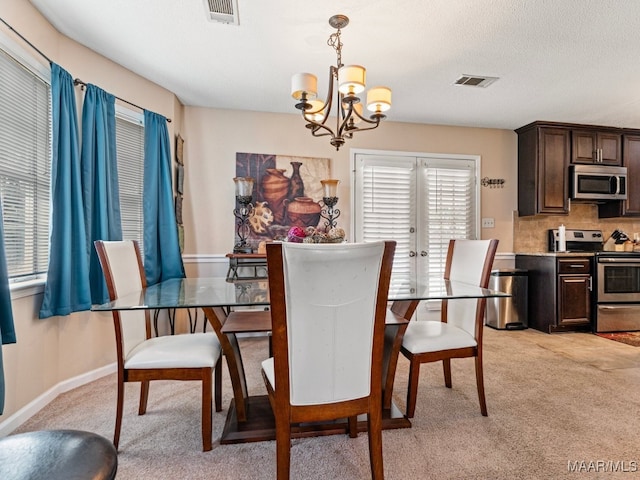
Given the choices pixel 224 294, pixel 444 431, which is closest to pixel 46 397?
pixel 224 294

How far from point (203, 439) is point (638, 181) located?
18.6 ft

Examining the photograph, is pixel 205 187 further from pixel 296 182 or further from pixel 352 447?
pixel 352 447

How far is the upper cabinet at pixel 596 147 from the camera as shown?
4281 millimetres

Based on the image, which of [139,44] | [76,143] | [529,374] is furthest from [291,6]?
[529,374]

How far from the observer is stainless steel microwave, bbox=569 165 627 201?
4.24m

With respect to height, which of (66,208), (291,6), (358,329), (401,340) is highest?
(291,6)

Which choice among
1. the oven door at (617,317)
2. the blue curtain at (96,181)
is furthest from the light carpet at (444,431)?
the oven door at (617,317)

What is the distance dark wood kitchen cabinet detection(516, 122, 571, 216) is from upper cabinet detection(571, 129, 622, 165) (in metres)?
0.10

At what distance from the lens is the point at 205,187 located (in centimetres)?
382

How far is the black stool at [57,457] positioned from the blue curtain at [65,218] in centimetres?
174

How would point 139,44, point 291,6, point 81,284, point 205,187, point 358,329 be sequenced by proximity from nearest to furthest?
point 358,329, point 291,6, point 81,284, point 139,44, point 205,187

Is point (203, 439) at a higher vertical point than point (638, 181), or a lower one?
lower

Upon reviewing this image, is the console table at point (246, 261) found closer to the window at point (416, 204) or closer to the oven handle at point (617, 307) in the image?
the window at point (416, 204)

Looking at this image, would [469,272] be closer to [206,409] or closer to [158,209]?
[206,409]
